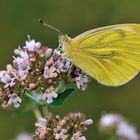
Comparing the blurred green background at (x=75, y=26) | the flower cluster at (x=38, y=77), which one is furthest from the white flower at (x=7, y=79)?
the blurred green background at (x=75, y=26)

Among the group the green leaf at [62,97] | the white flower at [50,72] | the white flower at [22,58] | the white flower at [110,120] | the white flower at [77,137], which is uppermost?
the white flower at [110,120]

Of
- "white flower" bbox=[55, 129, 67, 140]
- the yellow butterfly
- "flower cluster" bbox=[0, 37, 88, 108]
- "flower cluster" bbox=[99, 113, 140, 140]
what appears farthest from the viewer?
"flower cluster" bbox=[99, 113, 140, 140]

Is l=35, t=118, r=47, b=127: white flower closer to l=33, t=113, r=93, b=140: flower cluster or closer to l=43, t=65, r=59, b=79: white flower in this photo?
l=33, t=113, r=93, b=140: flower cluster

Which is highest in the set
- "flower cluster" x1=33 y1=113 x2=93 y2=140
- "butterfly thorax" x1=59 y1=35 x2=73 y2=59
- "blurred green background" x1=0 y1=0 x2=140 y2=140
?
"blurred green background" x1=0 y1=0 x2=140 y2=140

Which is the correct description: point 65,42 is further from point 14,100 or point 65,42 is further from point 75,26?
point 75,26

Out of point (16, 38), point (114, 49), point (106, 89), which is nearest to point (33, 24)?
point (16, 38)

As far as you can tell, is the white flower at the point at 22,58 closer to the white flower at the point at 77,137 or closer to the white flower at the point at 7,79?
the white flower at the point at 7,79

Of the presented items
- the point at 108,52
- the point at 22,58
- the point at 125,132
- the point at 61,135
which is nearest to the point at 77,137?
the point at 61,135

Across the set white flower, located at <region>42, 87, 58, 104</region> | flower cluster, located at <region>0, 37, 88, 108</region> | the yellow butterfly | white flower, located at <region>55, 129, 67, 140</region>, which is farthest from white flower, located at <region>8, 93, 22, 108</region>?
the yellow butterfly
